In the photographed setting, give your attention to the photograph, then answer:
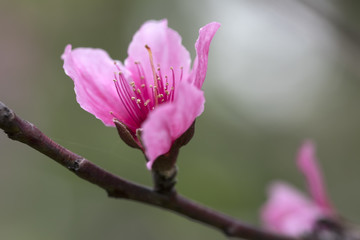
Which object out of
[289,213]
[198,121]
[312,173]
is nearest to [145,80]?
[312,173]

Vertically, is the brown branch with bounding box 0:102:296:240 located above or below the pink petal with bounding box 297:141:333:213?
above

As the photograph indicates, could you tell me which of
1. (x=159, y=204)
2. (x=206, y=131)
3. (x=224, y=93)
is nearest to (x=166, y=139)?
(x=159, y=204)

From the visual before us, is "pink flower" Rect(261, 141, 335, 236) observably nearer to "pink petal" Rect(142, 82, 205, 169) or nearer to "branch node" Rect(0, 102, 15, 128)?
"pink petal" Rect(142, 82, 205, 169)

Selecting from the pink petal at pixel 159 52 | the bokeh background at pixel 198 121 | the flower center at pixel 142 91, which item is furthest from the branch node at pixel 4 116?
the bokeh background at pixel 198 121

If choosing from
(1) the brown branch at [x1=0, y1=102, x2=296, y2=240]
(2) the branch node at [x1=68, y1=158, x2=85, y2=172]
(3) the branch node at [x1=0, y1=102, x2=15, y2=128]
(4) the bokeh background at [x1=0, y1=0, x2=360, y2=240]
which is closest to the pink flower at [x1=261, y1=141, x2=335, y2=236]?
(1) the brown branch at [x1=0, y1=102, x2=296, y2=240]

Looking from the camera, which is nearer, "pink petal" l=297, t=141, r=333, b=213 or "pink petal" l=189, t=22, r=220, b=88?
"pink petal" l=189, t=22, r=220, b=88
